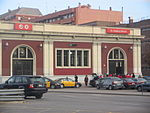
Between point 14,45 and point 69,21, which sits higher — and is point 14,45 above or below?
below

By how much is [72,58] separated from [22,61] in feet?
25.8

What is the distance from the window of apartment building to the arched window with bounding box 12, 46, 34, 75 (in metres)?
4.18

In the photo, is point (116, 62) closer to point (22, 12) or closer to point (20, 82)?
point (20, 82)

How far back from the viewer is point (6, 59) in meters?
53.1

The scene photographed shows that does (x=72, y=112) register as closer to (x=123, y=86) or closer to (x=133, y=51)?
(x=123, y=86)

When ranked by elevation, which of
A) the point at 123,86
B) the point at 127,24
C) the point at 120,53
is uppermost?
the point at 127,24

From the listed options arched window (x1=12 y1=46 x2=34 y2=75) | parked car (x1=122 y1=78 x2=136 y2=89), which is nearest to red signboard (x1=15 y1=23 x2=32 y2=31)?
arched window (x1=12 y1=46 x2=34 y2=75)

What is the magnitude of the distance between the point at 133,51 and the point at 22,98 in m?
41.4

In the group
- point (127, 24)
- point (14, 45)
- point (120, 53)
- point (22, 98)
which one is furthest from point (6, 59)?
point (127, 24)

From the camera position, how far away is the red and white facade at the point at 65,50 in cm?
5372

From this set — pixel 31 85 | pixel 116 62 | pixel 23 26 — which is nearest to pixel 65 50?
pixel 23 26

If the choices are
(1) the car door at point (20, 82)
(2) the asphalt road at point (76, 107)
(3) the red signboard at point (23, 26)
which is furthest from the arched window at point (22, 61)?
(2) the asphalt road at point (76, 107)

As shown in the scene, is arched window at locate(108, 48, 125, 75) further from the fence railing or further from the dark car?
the fence railing

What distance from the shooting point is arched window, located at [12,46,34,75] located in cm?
5431
